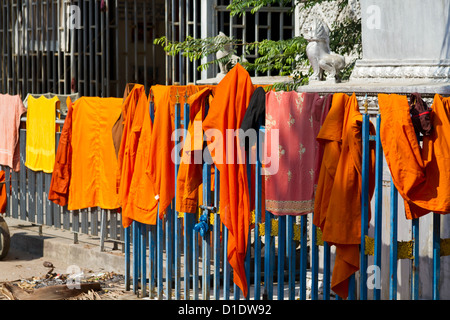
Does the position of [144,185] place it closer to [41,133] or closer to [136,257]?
[136,257]

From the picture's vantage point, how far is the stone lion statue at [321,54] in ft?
23.4

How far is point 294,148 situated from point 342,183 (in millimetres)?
502

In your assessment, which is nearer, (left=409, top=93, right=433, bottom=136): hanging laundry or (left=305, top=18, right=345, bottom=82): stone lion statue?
(left=409, top=93, right=433, bottom=136): hanging laundry

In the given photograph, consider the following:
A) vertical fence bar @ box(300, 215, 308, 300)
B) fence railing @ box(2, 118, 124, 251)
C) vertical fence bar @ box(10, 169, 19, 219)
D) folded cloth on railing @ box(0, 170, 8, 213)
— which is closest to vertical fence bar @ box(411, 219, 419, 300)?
vertical fence bar @ box(300, 215, 308, 300)

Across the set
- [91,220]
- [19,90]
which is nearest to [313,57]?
[91,220]

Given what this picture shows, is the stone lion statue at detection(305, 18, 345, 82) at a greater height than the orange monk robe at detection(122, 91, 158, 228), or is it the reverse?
the stone lion statue at detection(305, 18, 345, 82)

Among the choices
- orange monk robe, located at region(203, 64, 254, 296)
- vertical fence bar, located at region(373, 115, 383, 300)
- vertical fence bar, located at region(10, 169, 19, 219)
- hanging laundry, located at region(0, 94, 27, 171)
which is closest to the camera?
vertical fence bar, located at region(373, 115, 383, 300)

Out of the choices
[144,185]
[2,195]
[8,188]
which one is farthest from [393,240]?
[8,188]

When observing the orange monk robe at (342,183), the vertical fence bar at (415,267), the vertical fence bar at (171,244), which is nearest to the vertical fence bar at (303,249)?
the orange monk robe at (342,183)

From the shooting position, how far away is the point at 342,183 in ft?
17.6

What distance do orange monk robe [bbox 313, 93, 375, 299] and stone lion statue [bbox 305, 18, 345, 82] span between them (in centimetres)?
170

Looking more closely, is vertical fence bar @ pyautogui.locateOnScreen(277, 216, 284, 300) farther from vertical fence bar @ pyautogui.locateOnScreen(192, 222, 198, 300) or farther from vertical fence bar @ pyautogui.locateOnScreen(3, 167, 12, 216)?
vertical fence bar @ pyautogui.locateOnScreen(3, 167, 12, 216)

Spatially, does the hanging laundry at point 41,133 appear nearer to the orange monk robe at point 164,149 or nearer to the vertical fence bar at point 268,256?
the orange monk robe at point 164,149

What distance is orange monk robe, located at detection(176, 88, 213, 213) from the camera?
6398mm
